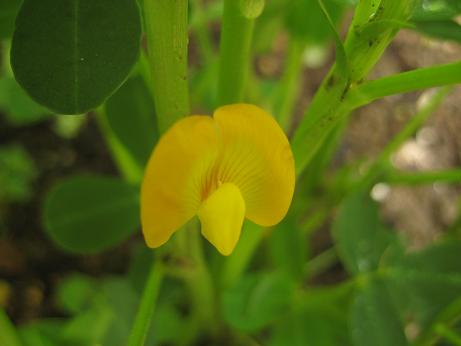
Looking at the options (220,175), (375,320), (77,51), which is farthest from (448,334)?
(77,51)

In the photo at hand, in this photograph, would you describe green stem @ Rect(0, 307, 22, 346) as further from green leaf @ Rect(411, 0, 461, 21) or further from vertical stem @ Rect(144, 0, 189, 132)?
green leaf @ Rect(411, 0, 461, 21)

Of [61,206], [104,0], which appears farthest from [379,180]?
[104,0]

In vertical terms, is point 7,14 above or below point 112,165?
above

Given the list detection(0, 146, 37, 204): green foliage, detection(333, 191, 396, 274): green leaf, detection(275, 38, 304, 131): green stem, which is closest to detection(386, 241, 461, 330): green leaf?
detection(333, 191, 396, 274): green leaf

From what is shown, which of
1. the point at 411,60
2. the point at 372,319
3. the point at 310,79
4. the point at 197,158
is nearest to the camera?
the point at 197,158

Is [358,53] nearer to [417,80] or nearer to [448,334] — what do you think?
[417,80]

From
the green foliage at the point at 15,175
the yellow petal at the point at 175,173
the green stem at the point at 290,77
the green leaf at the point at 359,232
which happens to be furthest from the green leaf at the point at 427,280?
the green foliage at the point at 15,175

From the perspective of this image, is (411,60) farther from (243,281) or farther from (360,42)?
(360,42)
